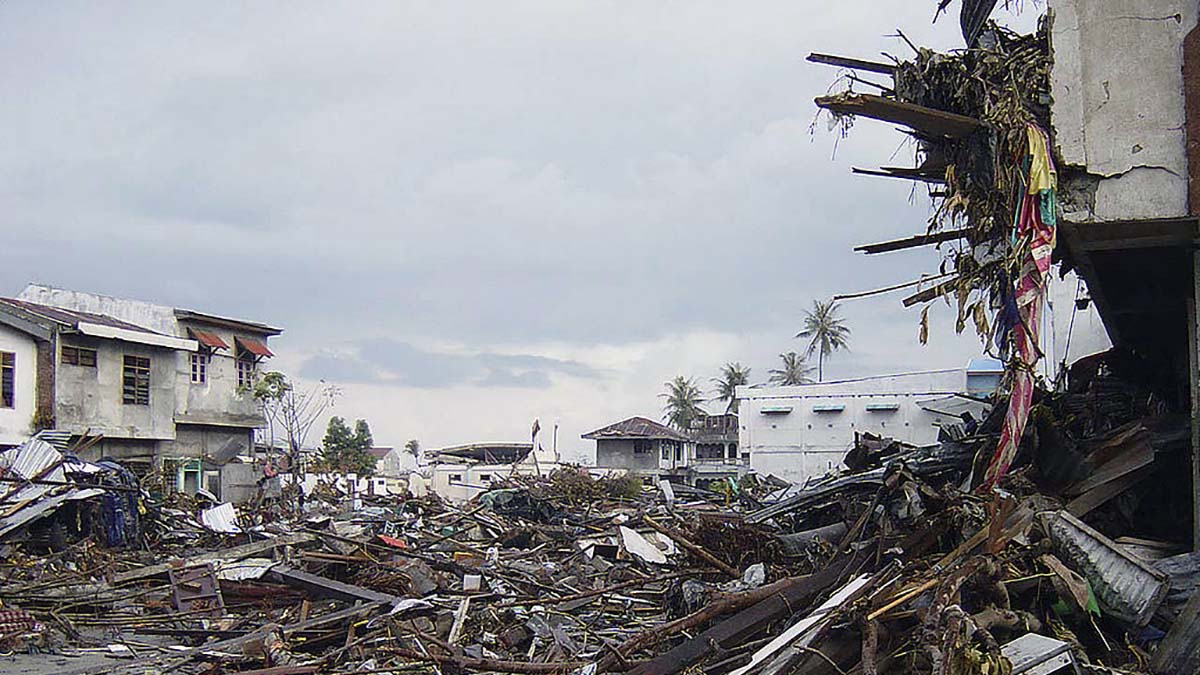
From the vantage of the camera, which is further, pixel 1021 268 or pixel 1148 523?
pixel 1148 523

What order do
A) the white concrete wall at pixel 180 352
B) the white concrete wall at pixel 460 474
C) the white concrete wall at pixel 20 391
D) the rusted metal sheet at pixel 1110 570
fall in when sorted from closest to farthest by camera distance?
the rusted metal sheet at pixel 1110 570 < the white concrete wall at pixel 20 391 < the white concrete wall at pixel 180 352 < the white concrete wall at pixel 460 474

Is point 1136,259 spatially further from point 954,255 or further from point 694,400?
point 694,400

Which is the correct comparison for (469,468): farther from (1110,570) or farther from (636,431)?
(1110,570)

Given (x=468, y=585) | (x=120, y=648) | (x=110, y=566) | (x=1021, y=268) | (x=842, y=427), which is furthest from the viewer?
(x=842, y=427)

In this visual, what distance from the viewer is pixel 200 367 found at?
36062mm

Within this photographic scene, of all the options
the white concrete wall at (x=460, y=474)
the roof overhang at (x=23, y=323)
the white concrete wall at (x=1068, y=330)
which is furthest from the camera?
the white concrete wall at (x=460, y=474)

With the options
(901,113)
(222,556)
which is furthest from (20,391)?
(901,113)

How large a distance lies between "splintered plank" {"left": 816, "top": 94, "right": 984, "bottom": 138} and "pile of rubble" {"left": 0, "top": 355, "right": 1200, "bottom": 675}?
295 centimetres

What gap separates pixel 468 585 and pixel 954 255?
7.80 meters

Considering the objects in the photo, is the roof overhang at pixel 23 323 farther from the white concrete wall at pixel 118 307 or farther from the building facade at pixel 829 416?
the building facade at pixel 829 416

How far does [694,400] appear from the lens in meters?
72.2

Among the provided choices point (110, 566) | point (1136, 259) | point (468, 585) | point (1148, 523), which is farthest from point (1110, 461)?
point (110, 566)

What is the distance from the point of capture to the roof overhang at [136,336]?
30016mm

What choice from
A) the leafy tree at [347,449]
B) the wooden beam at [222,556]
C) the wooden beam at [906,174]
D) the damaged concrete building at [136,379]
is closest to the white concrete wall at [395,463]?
the leafy tree at [347,449]
